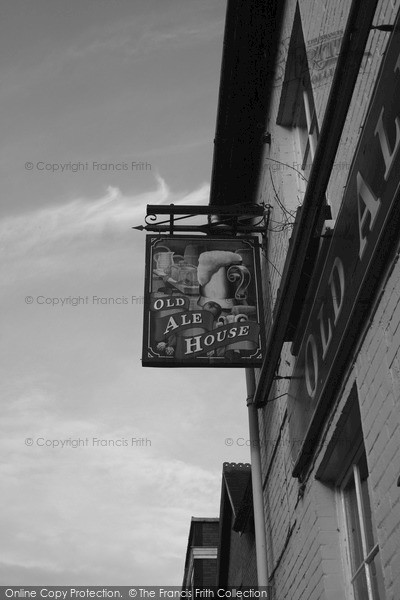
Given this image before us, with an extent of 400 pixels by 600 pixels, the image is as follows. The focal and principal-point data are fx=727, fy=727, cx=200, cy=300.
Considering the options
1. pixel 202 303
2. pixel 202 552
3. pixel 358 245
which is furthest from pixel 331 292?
pixel 202 552

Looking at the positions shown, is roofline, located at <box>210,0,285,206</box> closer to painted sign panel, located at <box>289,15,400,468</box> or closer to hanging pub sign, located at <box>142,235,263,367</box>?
hanging pub sign, located at <box>142,235,263,367</box>

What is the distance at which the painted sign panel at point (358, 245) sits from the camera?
3490 mm

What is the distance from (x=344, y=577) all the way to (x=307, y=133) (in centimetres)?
401

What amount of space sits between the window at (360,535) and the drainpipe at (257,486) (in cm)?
204

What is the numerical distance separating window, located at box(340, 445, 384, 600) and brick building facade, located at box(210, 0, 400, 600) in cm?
1

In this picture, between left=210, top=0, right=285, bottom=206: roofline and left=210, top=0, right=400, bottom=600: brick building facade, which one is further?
left=210, top=0, right=285, bottom=206: roofline

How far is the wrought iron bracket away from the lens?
767 centimetres

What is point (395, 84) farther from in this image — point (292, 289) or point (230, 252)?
point (230, 252)

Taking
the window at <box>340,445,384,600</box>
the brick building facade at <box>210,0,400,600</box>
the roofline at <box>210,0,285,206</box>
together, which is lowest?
the window at <box>340,445,384,600</box>

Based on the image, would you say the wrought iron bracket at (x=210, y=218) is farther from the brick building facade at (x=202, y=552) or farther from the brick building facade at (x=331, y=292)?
the brick building facade at (x=202, y=552)

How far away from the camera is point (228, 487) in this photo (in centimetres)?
1127

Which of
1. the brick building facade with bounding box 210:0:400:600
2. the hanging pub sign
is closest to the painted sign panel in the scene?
the brick building facade with bounding box 210:0:400:600

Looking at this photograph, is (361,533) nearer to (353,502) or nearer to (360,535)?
(360,535)

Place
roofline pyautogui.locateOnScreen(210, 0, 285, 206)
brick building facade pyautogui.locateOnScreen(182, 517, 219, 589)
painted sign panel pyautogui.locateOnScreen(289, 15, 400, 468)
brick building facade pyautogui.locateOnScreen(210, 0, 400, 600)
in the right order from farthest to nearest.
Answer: brick building facade pyautogui.locateOnScreen(182, 517, 219, 589)
roofline pyautogui.locateOnScreen(210, 0, 285, 206)
brick building facade pyautogui.locateOnScreen(210, 0, 400, 600)
painted sign panel pyautogui.locateOnScreen(289, 15, 400, 468)
